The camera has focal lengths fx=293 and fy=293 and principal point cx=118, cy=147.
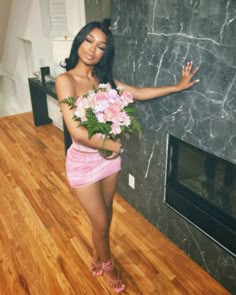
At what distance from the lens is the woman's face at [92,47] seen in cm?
179

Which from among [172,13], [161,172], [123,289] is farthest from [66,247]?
[172,13]

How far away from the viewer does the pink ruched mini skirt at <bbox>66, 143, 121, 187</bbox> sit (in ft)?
6.20

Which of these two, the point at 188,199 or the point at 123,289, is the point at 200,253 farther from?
the point at 123,289

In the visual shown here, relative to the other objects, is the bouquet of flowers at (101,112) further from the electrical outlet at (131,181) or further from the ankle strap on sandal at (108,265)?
the electrical outlet at (131,181)

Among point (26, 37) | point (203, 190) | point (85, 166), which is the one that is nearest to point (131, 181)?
point (203, 190)

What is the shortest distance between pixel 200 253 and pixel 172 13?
179cm

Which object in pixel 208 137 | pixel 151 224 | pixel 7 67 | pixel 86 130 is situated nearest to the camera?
pixel 86 130

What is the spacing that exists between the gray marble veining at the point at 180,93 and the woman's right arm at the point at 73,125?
0.62 meters

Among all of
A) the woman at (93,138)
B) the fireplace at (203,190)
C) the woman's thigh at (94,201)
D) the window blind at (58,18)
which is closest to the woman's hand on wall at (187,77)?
the woman at (93,138)

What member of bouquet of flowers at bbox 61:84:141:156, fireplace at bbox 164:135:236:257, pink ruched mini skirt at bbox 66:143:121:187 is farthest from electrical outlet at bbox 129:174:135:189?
bouquet of flowers at bbox 61:84:141:156

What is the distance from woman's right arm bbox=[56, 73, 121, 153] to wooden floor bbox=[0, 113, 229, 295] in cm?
113

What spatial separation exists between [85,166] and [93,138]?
24 cm

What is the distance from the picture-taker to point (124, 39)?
247 cm

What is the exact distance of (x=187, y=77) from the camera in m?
1.92
